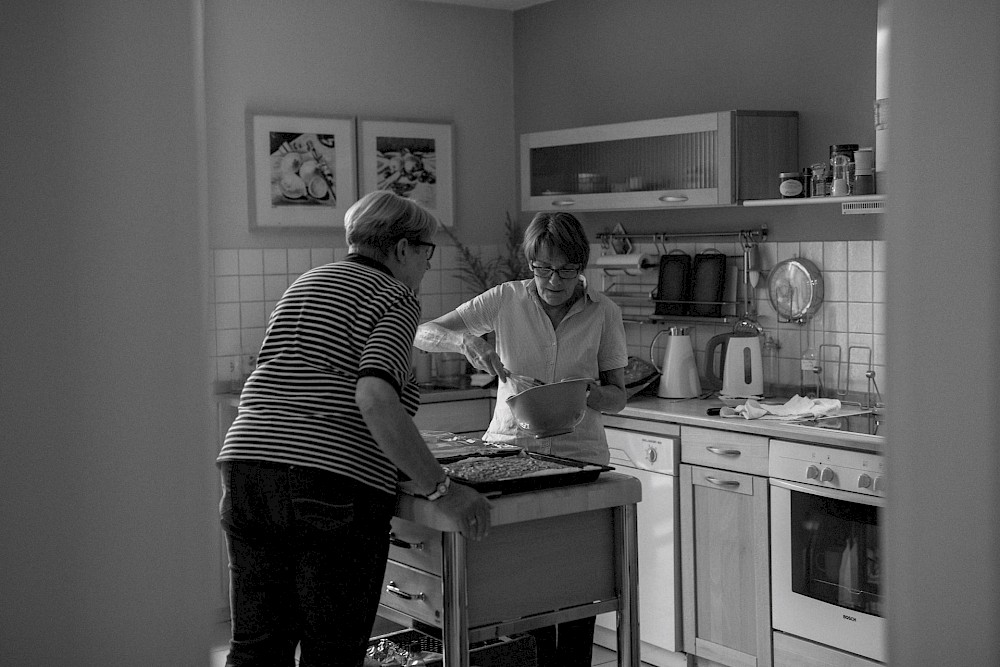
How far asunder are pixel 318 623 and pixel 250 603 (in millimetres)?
154

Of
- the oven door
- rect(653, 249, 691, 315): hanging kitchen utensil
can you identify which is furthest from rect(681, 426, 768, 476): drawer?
rect(653, 249, 691, 315): hanging kitchen utensil

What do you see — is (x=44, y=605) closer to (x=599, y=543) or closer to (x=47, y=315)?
(x=47, y=315)

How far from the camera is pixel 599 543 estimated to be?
256 cm

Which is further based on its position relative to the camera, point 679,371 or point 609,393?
point 679,371

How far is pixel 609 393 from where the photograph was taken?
10.0ft

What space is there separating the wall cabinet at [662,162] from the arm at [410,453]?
2193 millimetres

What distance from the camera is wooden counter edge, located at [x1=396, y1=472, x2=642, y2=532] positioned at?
7.59 feet

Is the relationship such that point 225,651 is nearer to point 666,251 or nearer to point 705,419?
point 705,419

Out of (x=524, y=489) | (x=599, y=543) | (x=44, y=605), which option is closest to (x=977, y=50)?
(x=44, y=605)

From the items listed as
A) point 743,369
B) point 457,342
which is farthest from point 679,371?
point 457,342

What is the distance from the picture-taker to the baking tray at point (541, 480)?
7.79ft

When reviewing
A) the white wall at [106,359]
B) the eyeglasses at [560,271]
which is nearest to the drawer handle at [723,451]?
the eyeglasses at [560,271]

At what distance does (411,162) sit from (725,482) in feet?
7.57

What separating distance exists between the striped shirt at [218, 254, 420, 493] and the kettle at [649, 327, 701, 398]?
2.26 m
